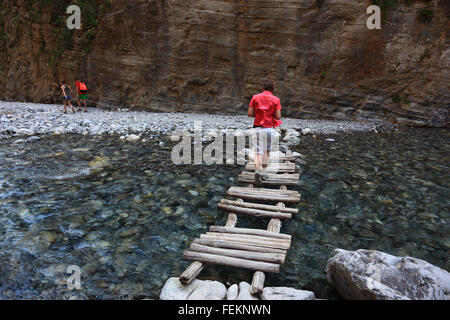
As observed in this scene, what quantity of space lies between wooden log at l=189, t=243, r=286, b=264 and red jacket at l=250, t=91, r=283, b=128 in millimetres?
2983

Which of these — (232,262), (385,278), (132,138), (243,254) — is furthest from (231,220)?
(132,138)

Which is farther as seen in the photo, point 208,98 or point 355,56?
point 208,98

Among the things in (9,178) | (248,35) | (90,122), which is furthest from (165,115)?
(9,178)

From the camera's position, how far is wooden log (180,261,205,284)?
3.47m

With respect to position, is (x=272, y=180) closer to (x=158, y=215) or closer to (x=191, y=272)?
(x=158, y=215)

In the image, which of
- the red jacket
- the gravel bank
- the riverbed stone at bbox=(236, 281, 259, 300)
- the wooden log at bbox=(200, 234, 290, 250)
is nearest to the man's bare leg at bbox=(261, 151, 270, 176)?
the red jacket

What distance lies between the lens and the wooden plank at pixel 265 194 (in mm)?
5980

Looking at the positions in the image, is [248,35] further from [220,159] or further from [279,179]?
[279,179]

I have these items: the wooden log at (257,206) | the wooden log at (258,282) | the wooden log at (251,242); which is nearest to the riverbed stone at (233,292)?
the wooden log at (258,282)

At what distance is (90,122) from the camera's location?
13.1m

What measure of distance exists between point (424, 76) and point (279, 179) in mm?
11473

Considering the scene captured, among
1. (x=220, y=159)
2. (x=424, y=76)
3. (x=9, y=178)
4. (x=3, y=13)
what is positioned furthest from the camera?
(x=3, y=13)

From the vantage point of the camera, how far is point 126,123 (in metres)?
13.2

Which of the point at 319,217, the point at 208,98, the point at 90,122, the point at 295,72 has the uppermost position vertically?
the point at 295,72
